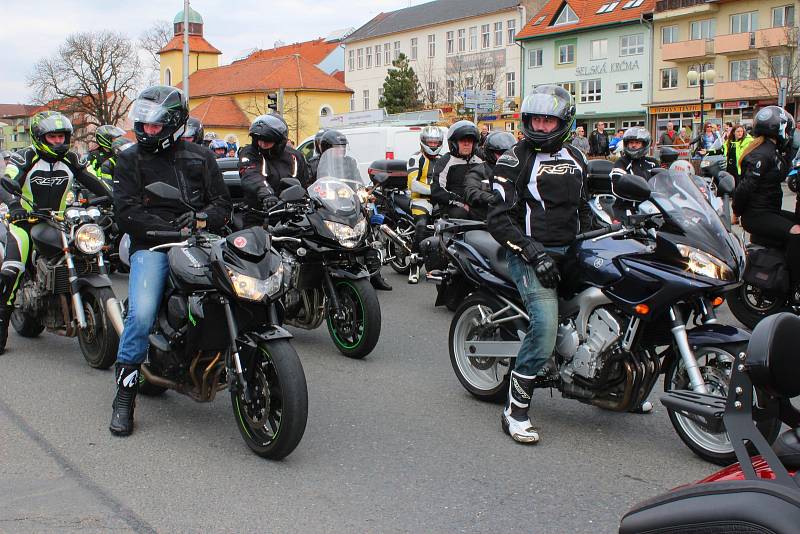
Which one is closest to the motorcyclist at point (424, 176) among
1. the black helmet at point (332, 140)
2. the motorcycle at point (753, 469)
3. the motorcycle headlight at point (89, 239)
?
the black helmet at point (332, 140)

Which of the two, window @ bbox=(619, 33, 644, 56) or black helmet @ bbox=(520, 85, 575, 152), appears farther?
window @ bbox=(619, 33, 644, 56)

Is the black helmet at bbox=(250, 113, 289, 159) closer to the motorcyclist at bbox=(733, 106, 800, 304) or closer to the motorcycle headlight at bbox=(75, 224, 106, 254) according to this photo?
the motorcycle headlight at bbox=(75, 224, 106, 254)

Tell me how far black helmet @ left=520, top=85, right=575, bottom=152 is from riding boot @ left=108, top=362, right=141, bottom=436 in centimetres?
276

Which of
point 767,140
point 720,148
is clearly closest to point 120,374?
point 767,140

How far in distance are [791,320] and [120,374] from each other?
13.3 ft

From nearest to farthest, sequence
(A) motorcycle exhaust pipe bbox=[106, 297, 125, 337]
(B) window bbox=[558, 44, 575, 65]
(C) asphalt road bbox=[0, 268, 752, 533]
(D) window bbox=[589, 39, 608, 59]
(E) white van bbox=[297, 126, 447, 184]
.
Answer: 1. (C) asphalt road bbox=[0, 268, 752, 533]
2. (A) motorcycle exhaust pipe bbox=[106, 297, 125, 337]
3. (E) white van bbox=[297, 126, 447, 184]
4. (D) window bbox=[589, 39, 608, 59]
5. (B) window bbox=[558, 44, 575, 65]

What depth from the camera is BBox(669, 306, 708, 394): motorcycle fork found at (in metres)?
4.42

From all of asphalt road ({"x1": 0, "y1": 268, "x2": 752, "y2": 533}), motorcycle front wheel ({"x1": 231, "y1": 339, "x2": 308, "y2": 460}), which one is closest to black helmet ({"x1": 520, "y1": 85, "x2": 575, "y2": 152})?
asphalt road ({"x1": 0, "y1": 268, "x2": 752, "y2": 533})

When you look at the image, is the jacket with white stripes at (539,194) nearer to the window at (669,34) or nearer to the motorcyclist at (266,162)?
the motorcyclist at (266,162)

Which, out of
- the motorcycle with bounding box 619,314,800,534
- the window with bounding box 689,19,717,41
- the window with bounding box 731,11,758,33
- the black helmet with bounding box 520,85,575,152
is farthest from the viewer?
the window with bounding box 689,19,717,41

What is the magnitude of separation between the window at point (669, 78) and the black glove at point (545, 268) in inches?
2246

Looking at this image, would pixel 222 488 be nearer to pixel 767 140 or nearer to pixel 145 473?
pixel 145 473

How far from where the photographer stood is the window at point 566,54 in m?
64.9

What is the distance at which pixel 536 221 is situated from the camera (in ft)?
16.7
